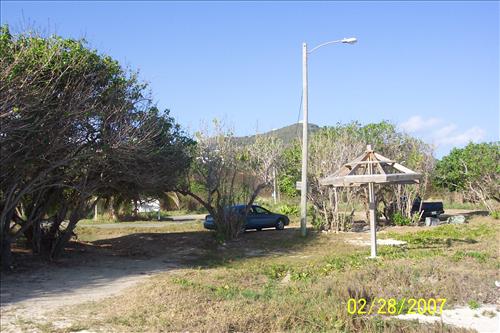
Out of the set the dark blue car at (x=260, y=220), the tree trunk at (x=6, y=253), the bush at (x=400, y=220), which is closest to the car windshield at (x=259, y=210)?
the dark blue car at (x=260, y=220)

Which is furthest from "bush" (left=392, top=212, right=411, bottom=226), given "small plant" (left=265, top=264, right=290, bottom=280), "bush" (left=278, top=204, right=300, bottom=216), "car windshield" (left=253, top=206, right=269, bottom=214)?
"small plant" (left=265, top=264, right=290, bottom=280)

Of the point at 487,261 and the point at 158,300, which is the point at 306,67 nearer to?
the point at 487,261

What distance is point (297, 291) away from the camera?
9.19 meters

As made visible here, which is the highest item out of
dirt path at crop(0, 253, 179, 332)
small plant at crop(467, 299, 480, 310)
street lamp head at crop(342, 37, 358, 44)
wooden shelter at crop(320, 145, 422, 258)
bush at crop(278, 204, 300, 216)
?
street lamp head at crop(342, 37, 358, 44)

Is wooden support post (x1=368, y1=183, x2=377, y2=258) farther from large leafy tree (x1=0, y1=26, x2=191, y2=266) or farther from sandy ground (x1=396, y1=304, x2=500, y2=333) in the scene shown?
large leafy tree (x1=0, y1=26, x2=191, y2=266)

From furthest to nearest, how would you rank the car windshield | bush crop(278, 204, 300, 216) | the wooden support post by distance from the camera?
bush crop(278, 204, 300, 216) → the car windshield → the wooden support post

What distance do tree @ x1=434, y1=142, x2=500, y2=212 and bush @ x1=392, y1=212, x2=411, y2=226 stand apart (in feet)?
17.2

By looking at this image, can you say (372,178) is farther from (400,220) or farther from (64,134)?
(400,220)

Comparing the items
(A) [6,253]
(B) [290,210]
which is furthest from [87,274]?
(B) [290,210]

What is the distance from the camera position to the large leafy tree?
454 inches

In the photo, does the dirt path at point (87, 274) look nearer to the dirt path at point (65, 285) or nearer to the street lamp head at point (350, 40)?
the dirt path at point (65, 285)

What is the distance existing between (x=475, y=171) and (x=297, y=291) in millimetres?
21555

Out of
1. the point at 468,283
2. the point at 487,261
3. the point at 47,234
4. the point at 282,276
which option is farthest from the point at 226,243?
→ the point at 468,283

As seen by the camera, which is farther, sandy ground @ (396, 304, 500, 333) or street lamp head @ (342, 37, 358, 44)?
street lamp head @ (342, 37, 358, 44)
